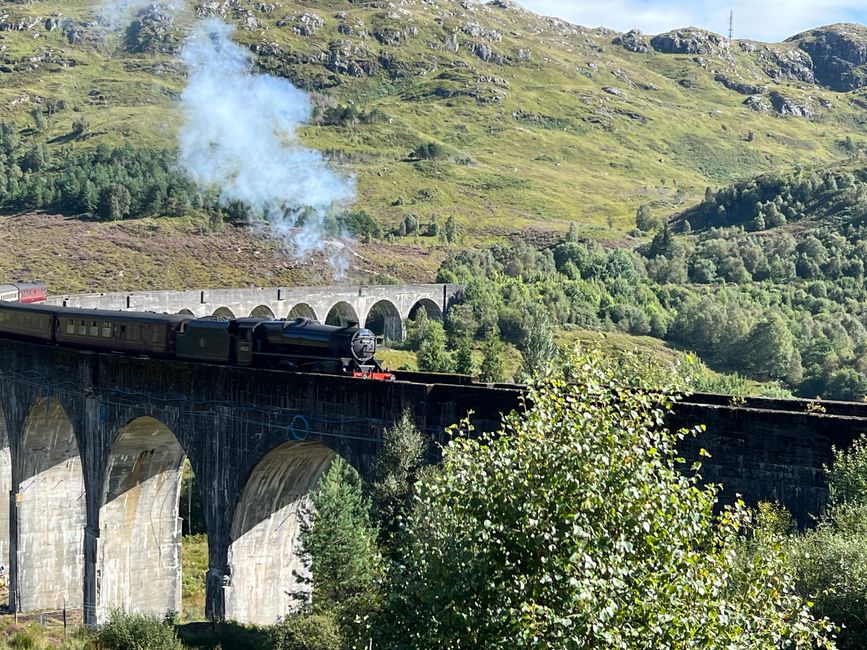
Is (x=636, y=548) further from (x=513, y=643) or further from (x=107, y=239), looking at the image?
(x=107, y=239)

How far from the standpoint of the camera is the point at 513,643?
12.7 m

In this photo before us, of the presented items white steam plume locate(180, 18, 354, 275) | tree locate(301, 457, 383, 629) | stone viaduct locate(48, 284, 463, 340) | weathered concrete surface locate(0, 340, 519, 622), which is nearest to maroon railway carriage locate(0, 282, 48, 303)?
stone viaduct locate(48, 284, 463, 340)

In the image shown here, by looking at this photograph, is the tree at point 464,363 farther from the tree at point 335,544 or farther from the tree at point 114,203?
the tree at point 114,203

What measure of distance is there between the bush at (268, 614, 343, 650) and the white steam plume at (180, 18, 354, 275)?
292ft

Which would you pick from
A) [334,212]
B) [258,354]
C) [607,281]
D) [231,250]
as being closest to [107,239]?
[231,250]

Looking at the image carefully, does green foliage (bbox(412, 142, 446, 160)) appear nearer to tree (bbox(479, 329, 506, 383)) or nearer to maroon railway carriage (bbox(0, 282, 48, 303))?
tree (bbox(479, 329, 506, 383))

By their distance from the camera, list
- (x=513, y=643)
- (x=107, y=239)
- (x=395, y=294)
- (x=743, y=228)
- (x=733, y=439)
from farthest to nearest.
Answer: (x=743, y=228) → (x=107, y=239) → (x=395, y=294) → (x=733, y=439) → (x=513, y=643)

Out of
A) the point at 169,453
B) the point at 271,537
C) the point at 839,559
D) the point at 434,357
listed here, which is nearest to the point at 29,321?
the point at 169,453

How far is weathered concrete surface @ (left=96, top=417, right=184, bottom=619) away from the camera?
33031mm

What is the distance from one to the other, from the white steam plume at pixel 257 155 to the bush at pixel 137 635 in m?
86.7

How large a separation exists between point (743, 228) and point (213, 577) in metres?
112

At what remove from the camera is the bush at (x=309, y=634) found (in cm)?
2331

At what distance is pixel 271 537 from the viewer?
30.0 metres

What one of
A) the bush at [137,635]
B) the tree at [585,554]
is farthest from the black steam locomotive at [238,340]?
the tree at [585,554]
